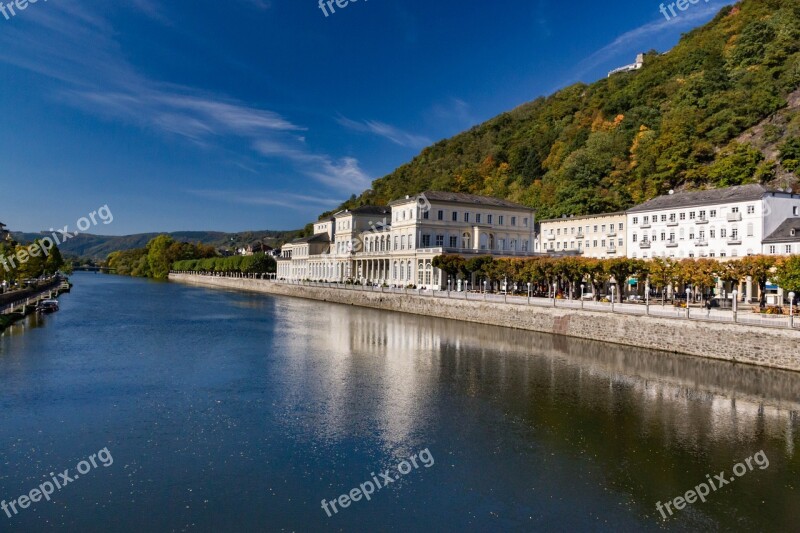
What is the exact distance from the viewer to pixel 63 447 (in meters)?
15.2

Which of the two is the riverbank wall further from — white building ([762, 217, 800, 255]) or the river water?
white building ([762, 217, 800, 255])

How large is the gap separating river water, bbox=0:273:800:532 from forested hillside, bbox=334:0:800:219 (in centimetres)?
5426

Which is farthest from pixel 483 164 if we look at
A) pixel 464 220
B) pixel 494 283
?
pixel 494 283

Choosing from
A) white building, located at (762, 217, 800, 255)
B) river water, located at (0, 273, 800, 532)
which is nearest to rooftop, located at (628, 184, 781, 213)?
white building, located at (762, 217, 800, 255)

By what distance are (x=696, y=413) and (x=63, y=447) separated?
20.4 metres

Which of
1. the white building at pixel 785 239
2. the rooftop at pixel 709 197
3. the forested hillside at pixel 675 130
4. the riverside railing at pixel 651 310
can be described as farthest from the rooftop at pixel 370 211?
the white building at pixel 785 239

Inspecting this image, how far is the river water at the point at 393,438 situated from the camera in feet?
38.9

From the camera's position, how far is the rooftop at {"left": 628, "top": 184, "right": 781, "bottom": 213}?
172 feet

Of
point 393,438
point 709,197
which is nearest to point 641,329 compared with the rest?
point 393,438

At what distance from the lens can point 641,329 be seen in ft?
110

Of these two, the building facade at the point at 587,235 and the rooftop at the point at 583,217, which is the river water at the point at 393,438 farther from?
the rooftop at the point at 583,217

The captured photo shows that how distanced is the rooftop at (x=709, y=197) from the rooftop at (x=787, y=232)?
3264mm

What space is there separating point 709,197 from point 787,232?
9.48 metres

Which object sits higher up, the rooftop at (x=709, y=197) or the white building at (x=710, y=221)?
the rooftop at (x=709, y=197)
